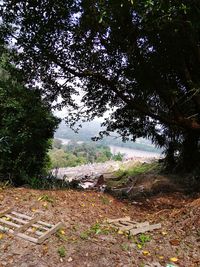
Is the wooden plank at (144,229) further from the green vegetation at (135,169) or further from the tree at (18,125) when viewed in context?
the green vegetation at (135,169)

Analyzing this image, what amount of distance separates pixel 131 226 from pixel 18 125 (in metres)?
3.50

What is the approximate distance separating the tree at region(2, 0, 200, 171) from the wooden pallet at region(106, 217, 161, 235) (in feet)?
8.25

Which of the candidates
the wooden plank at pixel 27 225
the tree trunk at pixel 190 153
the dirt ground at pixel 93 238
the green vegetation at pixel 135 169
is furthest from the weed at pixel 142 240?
the green vegetation at pixel 135 169

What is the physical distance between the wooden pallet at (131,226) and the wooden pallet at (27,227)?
855 mm

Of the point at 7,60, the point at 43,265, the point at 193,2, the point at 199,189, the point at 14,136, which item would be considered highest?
the point at 193,2

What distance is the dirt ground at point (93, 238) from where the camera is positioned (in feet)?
11.7

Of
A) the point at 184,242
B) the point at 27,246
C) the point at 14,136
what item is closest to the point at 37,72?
the point at 14,136

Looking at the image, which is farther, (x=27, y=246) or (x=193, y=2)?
(x=193, y=2)

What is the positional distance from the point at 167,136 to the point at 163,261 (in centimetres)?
615

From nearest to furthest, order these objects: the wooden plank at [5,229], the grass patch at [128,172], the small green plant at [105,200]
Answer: the wooden plank at [5,229] < the small green plant at [105,200] < the grass patch at [128,172]

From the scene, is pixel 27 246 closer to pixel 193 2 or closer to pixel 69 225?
pixel 69 225

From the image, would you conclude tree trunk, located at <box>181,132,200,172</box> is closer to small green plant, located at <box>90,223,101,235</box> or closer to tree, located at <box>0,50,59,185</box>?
tree, located at <box>0,50,59,185</box>

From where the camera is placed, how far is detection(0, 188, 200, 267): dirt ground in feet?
11.7

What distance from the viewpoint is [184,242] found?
407cm
